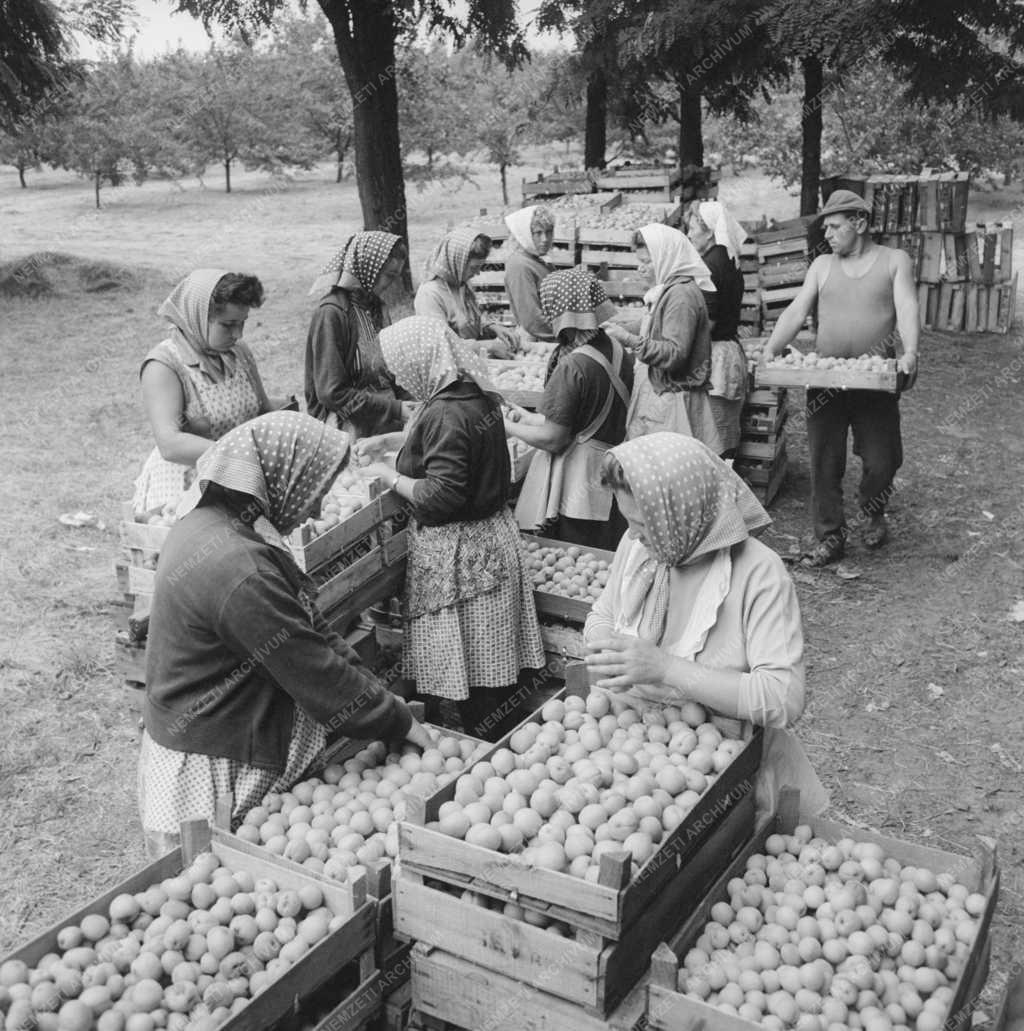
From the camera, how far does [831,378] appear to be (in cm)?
670

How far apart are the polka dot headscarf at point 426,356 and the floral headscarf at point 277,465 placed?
1108 millimetres

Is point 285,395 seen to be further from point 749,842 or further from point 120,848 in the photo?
point 749,842

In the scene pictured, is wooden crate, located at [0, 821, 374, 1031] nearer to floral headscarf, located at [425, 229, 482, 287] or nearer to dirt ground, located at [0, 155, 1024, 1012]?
dirt ground, located at [0, 155, 1024, 1012]

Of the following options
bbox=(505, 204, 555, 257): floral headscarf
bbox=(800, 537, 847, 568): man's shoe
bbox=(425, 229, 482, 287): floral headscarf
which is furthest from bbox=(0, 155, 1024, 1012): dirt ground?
bbox=(505, 204, 555, 257): floral headscarf

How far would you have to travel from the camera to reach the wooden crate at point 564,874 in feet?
8.18

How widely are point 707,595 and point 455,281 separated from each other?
402cm

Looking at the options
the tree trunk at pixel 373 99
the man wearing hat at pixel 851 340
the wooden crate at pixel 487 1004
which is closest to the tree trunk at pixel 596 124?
the tree trunk at pixel 373 99

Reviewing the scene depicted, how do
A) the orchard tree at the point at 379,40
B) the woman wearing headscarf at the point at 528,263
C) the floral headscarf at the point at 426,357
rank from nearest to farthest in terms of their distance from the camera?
the floral headscarf at the point at 426,357, the woman wearing headscarf at the point at 528,263, the orchard tree at the point at 379,40

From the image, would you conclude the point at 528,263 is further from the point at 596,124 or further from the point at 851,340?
the point at 596,124

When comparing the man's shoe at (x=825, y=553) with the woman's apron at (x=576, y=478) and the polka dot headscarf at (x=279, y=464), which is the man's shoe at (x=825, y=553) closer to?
the woman's apron at (x=576, y=478)

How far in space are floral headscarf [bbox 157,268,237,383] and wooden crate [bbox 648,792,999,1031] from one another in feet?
9.66

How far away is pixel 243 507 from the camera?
10.1 feet

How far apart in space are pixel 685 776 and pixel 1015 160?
26472 millimetres

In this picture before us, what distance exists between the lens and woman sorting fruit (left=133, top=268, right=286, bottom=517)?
4500 mm
